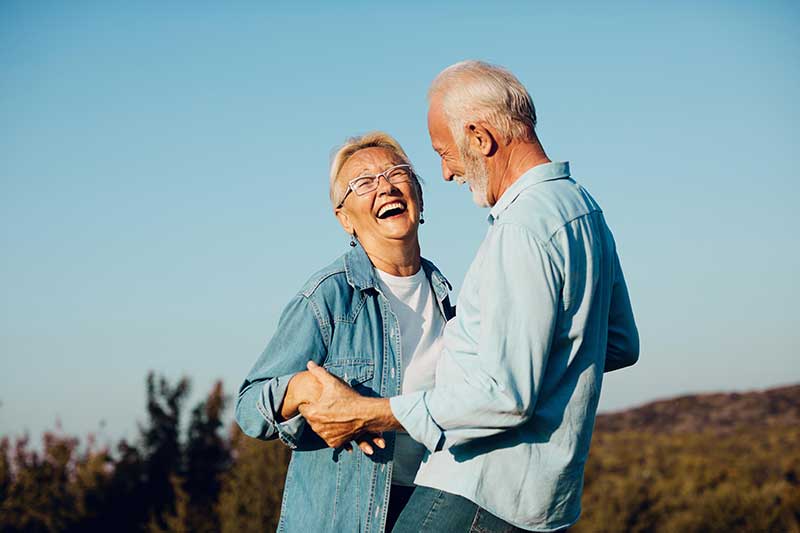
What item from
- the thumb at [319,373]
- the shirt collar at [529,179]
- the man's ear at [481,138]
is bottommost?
the thumb at [319,373]

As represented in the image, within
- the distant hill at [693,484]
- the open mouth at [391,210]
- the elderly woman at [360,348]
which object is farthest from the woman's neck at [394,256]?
the distant hill at [693,484]

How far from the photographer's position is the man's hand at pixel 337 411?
2.93m

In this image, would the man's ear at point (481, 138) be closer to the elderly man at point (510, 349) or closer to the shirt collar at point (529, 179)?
the elderly man at point (510, 349)

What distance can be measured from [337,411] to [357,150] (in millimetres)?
1385

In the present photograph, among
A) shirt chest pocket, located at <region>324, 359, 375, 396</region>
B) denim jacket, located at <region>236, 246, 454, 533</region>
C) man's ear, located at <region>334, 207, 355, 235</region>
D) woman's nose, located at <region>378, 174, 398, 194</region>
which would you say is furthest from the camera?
man's ear, located at <region>334, 207, 355, 235</region>

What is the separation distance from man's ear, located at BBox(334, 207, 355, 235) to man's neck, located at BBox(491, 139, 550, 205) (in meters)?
1.13

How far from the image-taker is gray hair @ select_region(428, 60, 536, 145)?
9.50ft

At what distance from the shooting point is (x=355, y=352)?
3.51 m

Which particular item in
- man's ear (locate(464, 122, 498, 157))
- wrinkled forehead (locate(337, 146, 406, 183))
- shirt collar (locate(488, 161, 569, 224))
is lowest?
shirt collar (locate(488, 161, 569, 224))

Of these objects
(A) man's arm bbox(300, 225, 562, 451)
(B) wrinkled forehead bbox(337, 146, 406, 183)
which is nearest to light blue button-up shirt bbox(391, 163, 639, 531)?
(A) man's arm bbox(300, 225, 562, 451)

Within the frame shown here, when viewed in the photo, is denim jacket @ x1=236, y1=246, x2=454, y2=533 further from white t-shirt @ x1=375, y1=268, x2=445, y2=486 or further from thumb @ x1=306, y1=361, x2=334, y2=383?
thumb @ x1=306, y1=361, x2=334, y2=383

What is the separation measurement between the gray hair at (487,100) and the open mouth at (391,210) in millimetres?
822

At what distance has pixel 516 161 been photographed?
294cm

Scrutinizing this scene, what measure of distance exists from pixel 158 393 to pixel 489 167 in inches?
416
